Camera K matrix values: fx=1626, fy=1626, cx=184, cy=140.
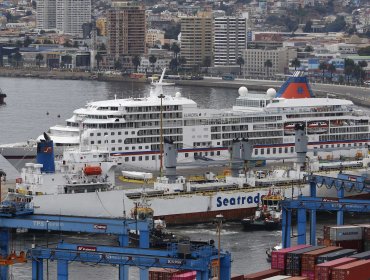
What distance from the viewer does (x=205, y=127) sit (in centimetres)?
4262

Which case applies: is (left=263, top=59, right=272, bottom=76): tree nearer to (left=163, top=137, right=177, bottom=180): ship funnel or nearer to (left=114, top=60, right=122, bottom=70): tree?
(left=114, top=60, right=122, bottom=70): tree

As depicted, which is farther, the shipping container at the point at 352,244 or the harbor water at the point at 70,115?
the harbor water at the point at 70,115

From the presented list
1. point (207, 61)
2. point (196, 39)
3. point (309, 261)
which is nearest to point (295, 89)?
point (309, 261)

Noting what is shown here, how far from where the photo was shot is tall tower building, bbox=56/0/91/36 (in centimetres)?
14312

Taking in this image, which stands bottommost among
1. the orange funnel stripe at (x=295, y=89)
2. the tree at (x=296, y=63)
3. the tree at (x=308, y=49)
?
the tree at (x=296, y=63)

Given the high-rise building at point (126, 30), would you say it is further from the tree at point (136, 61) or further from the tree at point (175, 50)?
the tree at point (136, 61)

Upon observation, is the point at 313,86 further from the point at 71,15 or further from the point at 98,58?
the point at 71,15

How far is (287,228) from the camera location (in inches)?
1212

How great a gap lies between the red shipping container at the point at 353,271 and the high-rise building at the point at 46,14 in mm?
120602

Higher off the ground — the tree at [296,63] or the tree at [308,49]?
the tree at [308,49]

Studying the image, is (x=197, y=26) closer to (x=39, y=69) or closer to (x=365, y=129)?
(x=39, y=69)

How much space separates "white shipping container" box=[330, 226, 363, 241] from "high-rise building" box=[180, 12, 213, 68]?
82.3m

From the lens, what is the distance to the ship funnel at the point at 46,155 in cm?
3409

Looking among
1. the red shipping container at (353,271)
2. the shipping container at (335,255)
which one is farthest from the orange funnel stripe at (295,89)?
the red shipping container at (353,271)
